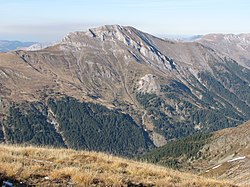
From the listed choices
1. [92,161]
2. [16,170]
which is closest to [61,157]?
[92,161]

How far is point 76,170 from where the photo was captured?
48.8 feet

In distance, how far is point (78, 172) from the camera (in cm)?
1452

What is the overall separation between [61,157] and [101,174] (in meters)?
3.79

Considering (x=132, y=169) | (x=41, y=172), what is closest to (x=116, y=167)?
(x=132, y=169)

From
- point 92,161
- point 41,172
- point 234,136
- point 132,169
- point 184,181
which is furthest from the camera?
point 234,136

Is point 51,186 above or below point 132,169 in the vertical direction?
above

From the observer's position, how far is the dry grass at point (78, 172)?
13.6 metres

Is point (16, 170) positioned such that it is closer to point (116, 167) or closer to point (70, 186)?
point (70, 186)

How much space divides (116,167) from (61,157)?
9.71ft

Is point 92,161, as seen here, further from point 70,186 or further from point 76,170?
point 70,186

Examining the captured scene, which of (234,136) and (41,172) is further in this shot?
(234,136)

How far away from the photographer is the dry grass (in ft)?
44.6

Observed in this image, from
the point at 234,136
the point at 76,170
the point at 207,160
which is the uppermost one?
the point at 76,170

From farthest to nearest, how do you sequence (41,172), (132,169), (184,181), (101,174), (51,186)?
(132,169) < (184,181) < (101,174) < (41,172) < (51,186)
